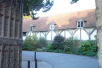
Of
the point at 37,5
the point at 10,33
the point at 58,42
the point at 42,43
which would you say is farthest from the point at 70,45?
the point at 10,33

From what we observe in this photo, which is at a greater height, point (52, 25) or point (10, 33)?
point (52, 25)

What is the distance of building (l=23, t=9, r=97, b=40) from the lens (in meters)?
23.4

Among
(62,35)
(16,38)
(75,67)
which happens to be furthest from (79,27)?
(16,38)

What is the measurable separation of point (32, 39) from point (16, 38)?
20642mm

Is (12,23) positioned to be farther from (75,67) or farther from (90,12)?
(90,12)

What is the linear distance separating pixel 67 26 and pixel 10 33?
20582 millimetres

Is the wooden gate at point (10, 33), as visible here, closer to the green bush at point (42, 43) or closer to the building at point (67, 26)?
the building at point (67, 26)

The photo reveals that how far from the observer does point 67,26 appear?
25.6 m

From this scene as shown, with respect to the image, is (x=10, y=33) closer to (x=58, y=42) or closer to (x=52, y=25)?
(x=58, y=42)

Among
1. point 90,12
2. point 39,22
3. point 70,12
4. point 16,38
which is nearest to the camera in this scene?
point 16,38

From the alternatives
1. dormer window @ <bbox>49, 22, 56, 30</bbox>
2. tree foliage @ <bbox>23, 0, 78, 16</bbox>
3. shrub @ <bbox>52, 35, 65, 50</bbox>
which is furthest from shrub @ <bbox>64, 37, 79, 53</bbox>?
tree foliage @ <bbox>23, 0, 78, 16</bbox>

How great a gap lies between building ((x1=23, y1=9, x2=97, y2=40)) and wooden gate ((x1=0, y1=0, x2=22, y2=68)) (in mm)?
18256

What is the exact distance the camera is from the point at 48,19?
3045cm

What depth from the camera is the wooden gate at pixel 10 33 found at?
5242 millimetres
